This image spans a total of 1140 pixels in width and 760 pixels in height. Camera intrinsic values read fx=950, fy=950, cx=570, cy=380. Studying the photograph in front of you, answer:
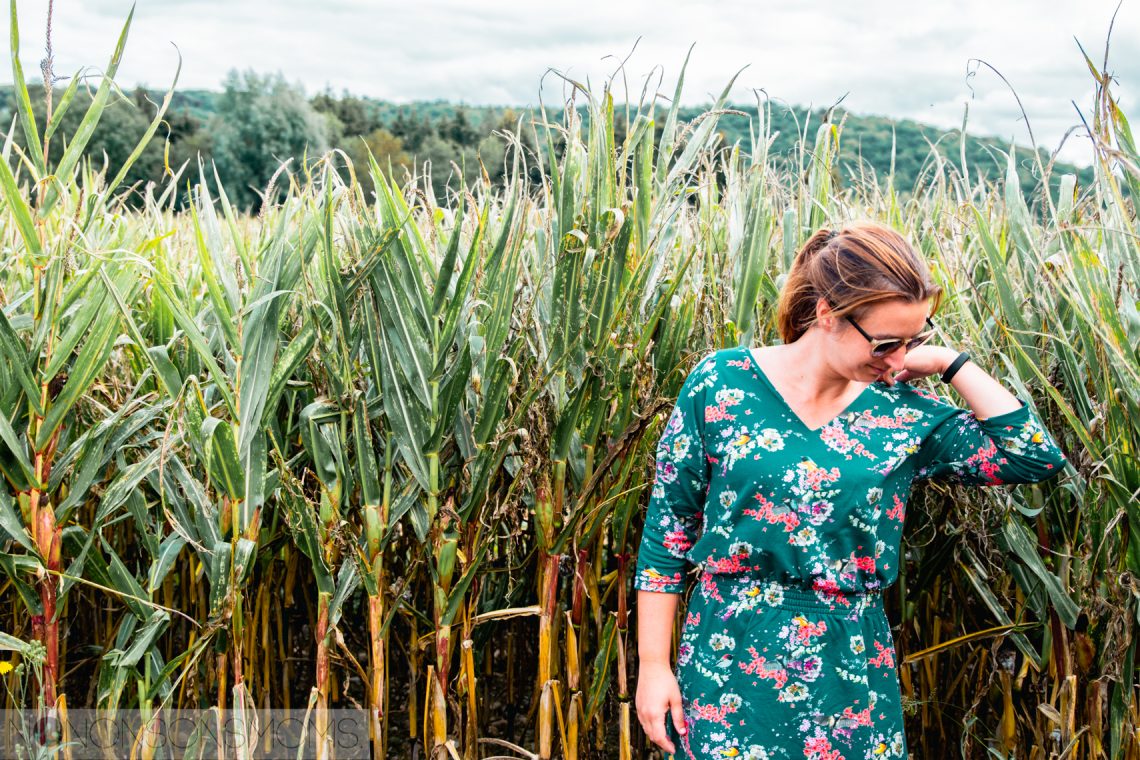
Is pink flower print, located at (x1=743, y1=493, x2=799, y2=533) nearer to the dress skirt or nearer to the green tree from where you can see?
the dress skirt

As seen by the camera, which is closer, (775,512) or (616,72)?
(775,512)

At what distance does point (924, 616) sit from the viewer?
2.57 m

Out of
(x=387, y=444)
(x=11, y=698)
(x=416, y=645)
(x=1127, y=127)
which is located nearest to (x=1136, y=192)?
(x=1127, y=127)

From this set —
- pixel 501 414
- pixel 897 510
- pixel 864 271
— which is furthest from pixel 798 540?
pixel 501 414

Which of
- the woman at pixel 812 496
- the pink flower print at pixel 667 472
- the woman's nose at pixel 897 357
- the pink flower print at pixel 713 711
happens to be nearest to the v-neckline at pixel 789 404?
the woman at pixel 812 496

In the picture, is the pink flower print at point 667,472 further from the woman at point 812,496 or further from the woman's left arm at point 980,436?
the woman's left arm at point 980,436

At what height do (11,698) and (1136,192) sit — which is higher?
(1136,192)

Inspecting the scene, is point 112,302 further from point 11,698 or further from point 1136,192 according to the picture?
point 1136,192

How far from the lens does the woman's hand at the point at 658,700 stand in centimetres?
174

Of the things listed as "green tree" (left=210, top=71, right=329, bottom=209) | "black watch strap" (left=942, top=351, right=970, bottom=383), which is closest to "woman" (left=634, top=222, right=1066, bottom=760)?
"black watch strap" (left=942, top=351, right=970, bottom=383)

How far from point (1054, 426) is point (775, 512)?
2.75ft

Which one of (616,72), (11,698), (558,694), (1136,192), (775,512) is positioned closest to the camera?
(775,512)

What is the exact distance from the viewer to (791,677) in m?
1.64

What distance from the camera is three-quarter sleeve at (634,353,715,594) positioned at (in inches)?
68.1
